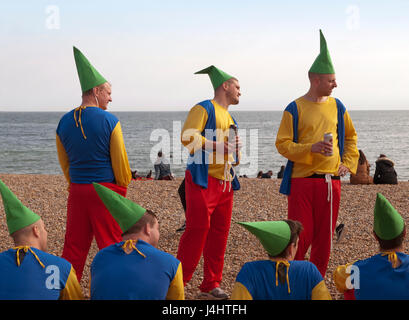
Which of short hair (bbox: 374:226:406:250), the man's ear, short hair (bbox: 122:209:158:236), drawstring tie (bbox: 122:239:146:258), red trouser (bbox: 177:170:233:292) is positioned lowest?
red trouser (bbox: 177:170:233:292)

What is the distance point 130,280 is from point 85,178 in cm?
147

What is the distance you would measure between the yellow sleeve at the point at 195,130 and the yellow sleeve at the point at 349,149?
1.22 meters

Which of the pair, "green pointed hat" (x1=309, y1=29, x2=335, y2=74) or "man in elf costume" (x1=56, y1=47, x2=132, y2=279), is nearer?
"man in elf costume" (x1=56, y1=47, x2=132, y2=279)

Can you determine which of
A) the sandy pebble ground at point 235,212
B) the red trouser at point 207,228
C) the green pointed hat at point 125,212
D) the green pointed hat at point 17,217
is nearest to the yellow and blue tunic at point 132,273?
the green pointed hat at point 125,212

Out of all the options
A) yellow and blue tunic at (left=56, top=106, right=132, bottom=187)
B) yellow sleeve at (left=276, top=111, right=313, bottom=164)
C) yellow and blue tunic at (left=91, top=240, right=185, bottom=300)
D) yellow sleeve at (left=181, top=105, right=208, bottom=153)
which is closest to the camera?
yellow and blue tunic at (left=91, top=240, right=185, bottom=300)

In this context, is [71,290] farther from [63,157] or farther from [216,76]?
[216,76]

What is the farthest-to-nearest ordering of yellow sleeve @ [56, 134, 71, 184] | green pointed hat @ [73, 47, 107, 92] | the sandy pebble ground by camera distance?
1. the sandy pebble ground
2. yellow sleeve @ [56, 134, 71, 184]
3. green pointed hat @ [73, 47, 107, 92]

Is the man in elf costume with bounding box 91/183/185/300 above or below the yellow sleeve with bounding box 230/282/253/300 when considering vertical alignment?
above

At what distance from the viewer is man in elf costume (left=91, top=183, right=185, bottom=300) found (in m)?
2.73

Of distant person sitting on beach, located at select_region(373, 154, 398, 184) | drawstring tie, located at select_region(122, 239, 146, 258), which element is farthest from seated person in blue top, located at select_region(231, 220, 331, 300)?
distant person sitting on beach, located at select_region(373, 154, 398, 184)

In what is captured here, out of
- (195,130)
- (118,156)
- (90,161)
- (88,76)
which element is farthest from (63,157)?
(195,130)

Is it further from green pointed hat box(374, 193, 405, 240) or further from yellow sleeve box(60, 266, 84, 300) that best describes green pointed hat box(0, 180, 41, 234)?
→ green pointed hat box(374, 193, 405, 240)

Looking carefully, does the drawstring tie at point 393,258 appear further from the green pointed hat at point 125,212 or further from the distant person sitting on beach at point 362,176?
the distant person sitting on beach at point 362,176
